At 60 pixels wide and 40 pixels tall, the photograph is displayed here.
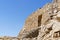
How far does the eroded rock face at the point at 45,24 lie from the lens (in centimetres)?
1707

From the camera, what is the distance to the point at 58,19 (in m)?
18.8

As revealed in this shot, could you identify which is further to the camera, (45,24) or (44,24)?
(44,24)

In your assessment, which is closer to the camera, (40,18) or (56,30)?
(56,30)

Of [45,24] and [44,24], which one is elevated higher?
[44,24]

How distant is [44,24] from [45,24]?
3.85ft

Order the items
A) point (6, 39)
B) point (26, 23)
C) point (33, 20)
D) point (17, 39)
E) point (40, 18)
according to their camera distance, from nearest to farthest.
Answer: point (17, 39) → point (6, 39) → point (40, 18) → point (33, 20) → point (26, 23)

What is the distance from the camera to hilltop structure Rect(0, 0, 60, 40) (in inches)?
674

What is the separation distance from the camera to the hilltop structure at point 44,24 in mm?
17130

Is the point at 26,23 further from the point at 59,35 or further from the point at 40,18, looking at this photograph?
the point at 59,35

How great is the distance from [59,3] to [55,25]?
9.55 metres

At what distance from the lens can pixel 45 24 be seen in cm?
2211

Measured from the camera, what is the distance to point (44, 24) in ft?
76.4

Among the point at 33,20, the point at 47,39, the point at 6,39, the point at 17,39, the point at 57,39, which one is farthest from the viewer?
the point at 33,20

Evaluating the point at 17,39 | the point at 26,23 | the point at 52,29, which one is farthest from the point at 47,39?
the point at 26,23
